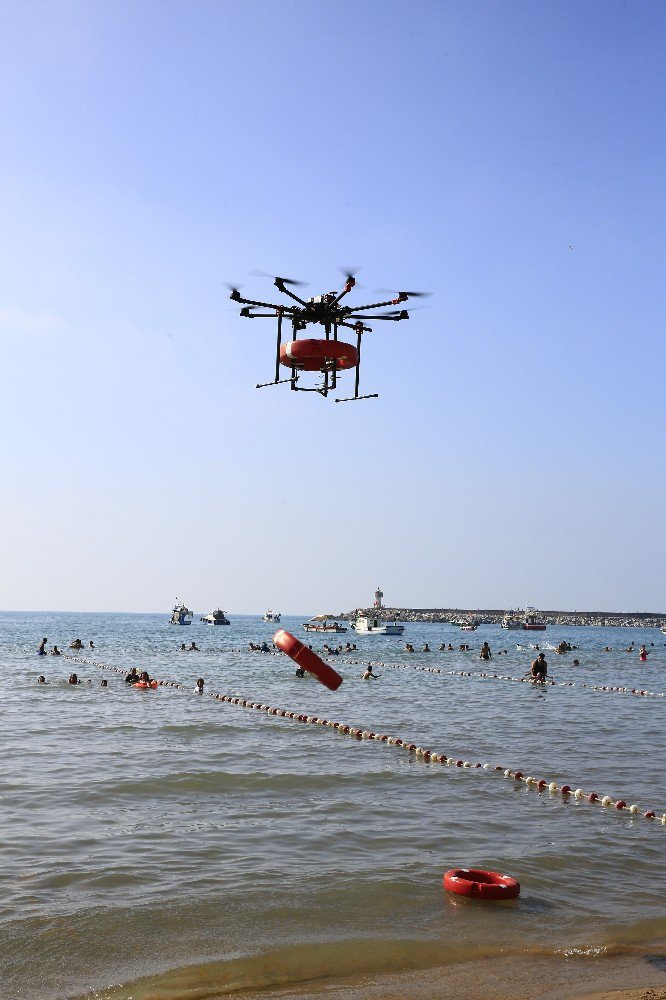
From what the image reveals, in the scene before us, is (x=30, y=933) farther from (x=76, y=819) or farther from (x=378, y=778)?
(x=378, y=778)

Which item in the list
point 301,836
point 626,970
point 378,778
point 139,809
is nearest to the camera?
point 626,970

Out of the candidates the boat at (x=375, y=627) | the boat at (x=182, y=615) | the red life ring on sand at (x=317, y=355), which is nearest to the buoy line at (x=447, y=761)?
the red life ring on sand at (x=317, y=355)

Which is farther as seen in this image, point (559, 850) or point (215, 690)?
point (215, 690)

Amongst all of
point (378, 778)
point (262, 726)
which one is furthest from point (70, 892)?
point (262, 726)

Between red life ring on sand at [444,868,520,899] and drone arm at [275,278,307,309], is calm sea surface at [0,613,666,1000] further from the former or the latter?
drone arm at [275,278,307,309]

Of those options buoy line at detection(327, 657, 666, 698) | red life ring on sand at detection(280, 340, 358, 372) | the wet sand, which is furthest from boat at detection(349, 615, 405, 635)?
the wet sand

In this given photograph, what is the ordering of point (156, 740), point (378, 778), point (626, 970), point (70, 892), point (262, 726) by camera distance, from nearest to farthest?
point (626, 970), point (70, 892), point (378, 778), point (156, 740), point (262, 726)
